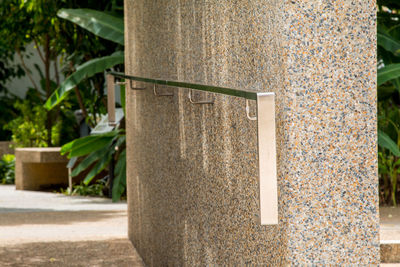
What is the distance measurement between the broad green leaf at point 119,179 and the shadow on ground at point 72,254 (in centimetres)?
323

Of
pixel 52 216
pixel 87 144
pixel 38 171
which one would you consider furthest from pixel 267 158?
pixel 38 171

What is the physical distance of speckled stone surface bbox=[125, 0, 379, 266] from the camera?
241cm

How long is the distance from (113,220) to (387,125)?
11.5 feet

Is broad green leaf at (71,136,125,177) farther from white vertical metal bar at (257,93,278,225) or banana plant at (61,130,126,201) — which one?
white vertical metal bar at (257,93,278,225)

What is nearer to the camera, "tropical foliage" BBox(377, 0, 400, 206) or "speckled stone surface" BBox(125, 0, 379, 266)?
"speckled stone surface" BBox(125, 0, 379, 266)

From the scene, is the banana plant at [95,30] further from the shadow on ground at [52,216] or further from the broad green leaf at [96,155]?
the shadow on ground at [52,216]

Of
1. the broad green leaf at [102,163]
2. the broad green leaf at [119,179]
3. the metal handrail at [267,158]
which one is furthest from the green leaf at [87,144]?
the metal handrail at [267,158]

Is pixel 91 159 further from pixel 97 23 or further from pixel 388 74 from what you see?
pixel 388 74

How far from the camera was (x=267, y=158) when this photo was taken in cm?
229

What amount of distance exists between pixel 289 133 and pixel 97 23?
304 inches

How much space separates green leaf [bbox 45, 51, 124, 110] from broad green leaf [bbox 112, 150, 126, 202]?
1.32 meters

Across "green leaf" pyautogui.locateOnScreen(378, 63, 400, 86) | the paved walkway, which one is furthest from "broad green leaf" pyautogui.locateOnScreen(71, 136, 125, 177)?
"green leaf" pyautogui.locateOnScreen(378, 63, 400, 86)

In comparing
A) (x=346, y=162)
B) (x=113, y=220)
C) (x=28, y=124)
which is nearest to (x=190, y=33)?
(x=346, y=162)

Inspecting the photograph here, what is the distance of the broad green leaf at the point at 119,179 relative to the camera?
10.2m
